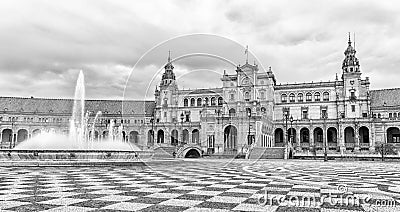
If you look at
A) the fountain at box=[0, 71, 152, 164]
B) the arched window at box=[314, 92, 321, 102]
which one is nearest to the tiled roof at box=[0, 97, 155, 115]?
the arched window at box=[314, 92, 321, 102]

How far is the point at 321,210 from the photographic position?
6.74m

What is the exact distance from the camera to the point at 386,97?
79.8 meters

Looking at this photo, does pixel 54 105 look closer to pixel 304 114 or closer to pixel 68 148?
pixel 304 114

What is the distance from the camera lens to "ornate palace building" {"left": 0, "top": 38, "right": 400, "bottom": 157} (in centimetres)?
6138

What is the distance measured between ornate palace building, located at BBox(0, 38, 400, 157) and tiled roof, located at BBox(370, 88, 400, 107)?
0.67 ft

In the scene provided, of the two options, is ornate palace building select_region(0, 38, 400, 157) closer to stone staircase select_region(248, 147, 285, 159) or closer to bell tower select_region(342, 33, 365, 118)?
bell tower select_region(342, 33, 365, 118)

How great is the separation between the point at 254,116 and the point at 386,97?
40.1 m

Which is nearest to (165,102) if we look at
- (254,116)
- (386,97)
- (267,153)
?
(254,116)

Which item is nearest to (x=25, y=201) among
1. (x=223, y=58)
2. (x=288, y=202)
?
(x=288, y=202)

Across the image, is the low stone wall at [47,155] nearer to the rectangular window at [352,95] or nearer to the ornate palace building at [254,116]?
the ornate palace building at [254,116]

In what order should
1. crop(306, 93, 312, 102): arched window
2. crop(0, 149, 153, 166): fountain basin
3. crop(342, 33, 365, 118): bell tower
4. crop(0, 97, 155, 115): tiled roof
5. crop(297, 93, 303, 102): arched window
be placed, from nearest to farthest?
crop(0, 149, 153, 166): fountain basin < crop(342, 33, 365, 118): bell tower < crop(306, 93, 312, 102): arched window < crop(297, 93, 303, 102): arched window < crop(0, 97, 155, 115): tiled roof

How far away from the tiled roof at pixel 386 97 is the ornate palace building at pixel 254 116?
0.67ft

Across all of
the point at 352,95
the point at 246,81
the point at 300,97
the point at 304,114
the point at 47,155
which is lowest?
the point at 47,155

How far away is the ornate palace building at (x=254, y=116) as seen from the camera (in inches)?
2416
